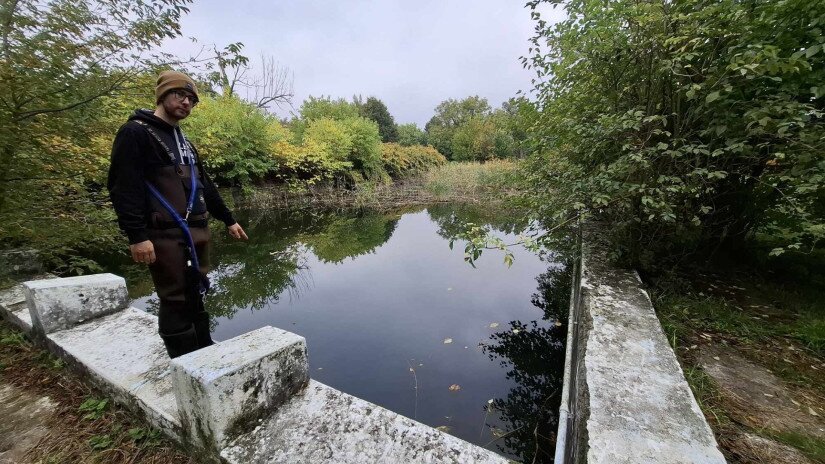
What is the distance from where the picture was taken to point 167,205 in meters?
1.64

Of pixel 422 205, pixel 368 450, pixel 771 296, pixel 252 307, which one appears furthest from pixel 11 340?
pixel 422 205

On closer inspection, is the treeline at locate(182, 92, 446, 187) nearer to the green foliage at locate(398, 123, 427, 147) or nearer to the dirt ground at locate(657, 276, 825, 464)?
the dirt ground at locate(657, 276, 825, 464)

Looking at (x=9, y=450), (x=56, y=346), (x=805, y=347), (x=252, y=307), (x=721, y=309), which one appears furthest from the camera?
(x=252, y=307)

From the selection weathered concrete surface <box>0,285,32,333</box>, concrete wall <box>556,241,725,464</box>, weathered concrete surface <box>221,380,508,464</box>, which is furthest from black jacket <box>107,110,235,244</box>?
concrete wall <box>556,241,725,464</box>

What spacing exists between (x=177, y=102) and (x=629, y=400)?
2489 mm

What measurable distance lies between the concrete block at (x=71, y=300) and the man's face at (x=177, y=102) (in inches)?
54.9

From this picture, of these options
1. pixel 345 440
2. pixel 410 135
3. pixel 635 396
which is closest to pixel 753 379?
pixel 635 396

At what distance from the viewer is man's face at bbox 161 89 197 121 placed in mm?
1708

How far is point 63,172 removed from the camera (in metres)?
2.87

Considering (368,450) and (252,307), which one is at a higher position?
(368,450)

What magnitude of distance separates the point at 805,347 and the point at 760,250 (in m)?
2.14

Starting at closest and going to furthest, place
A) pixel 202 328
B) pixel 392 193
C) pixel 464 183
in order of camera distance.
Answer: pixel 202 328
pixel 392 193
pixel 464 183

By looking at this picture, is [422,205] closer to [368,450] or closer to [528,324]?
[528,324]

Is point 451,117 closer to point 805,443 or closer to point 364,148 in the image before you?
point 364,148
